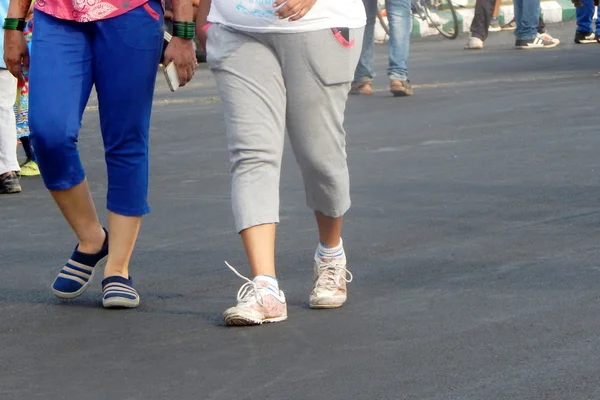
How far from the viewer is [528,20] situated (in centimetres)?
1688

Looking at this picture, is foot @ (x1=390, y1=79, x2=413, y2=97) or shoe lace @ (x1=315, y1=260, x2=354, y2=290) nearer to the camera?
shoe lace @ (x1=315, y1=260, x2=354, y2=290)

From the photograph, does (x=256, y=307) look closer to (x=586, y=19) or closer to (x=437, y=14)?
(x=586, y=19)

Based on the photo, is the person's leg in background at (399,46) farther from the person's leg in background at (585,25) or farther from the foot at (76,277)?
the foot at (76,277)

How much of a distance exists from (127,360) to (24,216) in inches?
123

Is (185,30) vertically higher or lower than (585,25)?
higher

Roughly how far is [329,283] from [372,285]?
0.38 metres

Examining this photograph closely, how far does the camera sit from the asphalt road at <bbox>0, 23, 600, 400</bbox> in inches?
155

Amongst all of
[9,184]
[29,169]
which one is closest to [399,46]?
[29,169]

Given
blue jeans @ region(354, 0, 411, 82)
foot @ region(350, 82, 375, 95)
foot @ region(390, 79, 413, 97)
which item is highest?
blue jeans @ region(354, 0, 411, 82)

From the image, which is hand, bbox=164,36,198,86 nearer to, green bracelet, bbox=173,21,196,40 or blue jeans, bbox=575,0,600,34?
green bracelet, bbox=173,21,196,40

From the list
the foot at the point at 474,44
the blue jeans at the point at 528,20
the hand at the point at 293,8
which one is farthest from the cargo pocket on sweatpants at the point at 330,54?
the foot at the point at 474,44

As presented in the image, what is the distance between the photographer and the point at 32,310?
501 centimetres

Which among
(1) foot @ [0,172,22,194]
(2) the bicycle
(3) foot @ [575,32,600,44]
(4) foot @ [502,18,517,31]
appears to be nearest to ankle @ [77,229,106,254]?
(1) foot @ [0,172,22,194]

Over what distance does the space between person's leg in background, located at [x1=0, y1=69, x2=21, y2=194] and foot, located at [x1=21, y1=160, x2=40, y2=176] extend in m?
0.57
